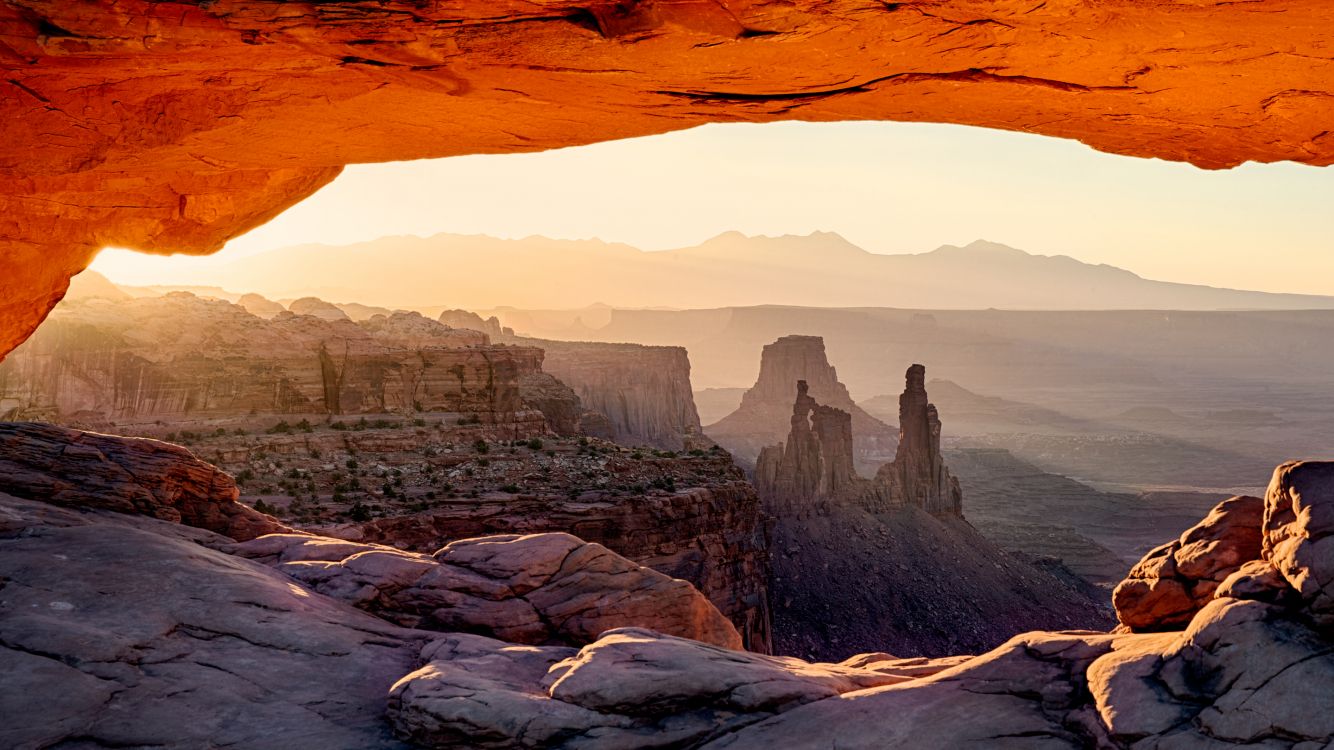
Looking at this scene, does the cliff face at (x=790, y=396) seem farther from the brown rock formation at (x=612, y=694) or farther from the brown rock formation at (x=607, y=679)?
the brown rock formation at (x=612, y=694)

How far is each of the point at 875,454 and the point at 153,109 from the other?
6065 inches

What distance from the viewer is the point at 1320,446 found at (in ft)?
647

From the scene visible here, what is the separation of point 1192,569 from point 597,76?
9.38 metres

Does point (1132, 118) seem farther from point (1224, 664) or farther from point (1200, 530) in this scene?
point (1224, 664)

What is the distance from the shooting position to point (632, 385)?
A: 129m

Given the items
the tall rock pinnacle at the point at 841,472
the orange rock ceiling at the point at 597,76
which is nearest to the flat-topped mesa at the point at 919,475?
the tall rock pinnacle at the point at 841,472

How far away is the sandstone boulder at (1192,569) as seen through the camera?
12.5m

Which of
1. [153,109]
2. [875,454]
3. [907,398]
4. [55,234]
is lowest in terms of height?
[875,454]

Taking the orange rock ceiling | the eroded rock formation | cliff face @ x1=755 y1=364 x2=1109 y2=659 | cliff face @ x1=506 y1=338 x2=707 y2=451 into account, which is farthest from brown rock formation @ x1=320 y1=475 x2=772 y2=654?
cliff face @ x1=506 y1=338 x2=707 y2=451

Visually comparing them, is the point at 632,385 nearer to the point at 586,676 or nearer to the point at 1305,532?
the point at 586,676

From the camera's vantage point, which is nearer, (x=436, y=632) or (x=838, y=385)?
(x=436, y=632)

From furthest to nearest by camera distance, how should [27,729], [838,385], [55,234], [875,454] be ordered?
[838,385]
[875,454]
[55,234]
[27,729]

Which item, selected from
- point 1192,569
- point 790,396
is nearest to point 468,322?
point 790,396

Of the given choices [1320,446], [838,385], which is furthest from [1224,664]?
[1320,446]
